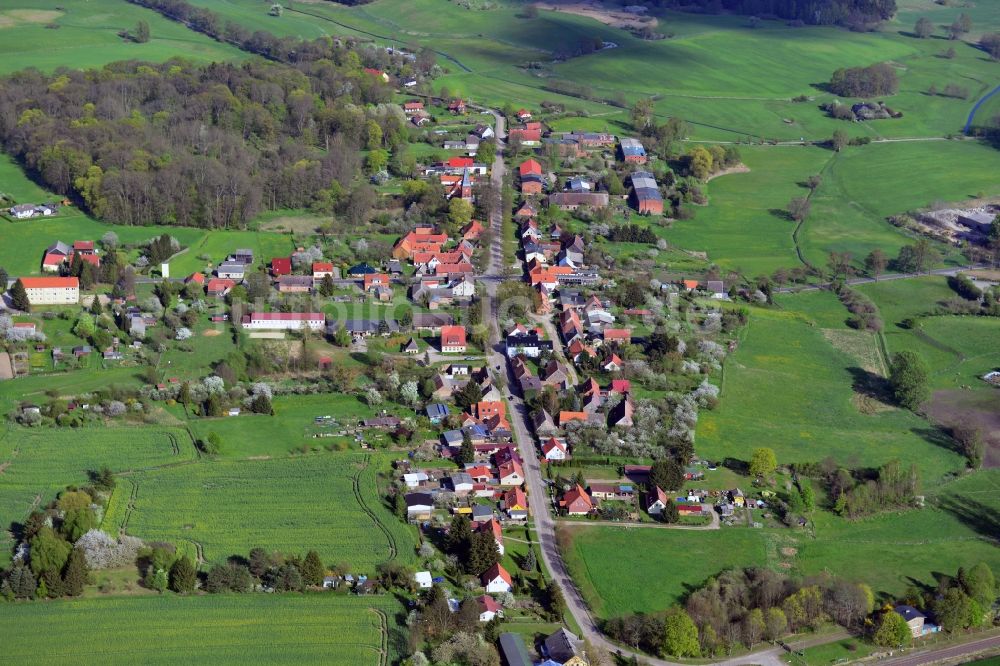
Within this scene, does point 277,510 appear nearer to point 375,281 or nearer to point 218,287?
point 218,287

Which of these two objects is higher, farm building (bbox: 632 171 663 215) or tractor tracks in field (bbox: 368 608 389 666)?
farm building (bbox: 632 171 663 215)

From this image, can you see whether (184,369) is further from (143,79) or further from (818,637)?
(143,79)

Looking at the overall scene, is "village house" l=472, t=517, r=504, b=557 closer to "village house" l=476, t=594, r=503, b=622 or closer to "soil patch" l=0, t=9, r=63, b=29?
"village house" l=476, t=594, r=503, b=622

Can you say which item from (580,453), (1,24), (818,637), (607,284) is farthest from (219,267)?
(1,24)

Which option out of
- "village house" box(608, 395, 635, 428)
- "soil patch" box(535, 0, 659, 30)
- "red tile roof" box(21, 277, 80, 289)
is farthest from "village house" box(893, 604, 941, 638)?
"soil patch" box(535, 0, 659, 30)

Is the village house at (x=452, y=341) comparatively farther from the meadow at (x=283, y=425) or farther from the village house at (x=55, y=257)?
the village house at (x=55, y=257)

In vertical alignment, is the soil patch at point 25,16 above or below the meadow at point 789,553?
above

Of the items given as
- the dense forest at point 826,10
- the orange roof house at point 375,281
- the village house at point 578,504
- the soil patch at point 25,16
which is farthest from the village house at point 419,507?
the dense forest at point 826,10
